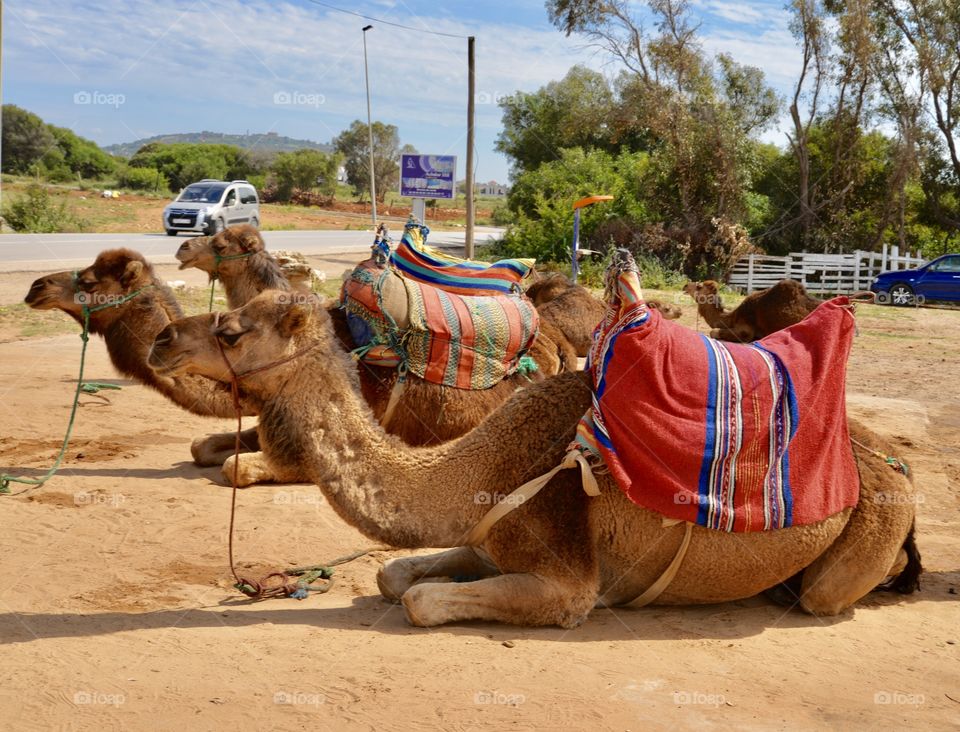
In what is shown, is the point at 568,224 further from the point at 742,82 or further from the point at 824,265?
the point at 742,82

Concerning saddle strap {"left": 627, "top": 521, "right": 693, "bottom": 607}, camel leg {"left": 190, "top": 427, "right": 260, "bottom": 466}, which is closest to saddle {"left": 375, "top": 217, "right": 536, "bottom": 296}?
camel leg {"left": 190, "top": 427, "right": 260, "bottom": 466}

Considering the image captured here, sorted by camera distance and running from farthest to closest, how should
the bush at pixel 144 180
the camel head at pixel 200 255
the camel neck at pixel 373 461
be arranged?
1. the bush at pixel 144 180
2. the camel head at pixel 200 255
3. the camel neck at pixel 373 461

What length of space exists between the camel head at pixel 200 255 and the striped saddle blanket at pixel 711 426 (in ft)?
16.3

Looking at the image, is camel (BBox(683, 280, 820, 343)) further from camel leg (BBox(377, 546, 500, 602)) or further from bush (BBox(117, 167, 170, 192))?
bush (BBox(117, 167, 170, 192))

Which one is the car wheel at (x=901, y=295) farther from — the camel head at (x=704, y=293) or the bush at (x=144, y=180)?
the bush at (x=144, y=180)

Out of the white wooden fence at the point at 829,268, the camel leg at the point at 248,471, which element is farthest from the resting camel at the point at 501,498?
the white wooden fence at the point at 829,268

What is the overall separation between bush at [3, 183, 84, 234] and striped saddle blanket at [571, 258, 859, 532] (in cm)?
3313

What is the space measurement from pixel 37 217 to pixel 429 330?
31643 millimetres

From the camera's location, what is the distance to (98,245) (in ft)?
95.2

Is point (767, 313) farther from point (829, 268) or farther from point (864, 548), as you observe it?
point (829, 268)

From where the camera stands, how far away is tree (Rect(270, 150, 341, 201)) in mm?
74375

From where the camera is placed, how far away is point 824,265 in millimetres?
32000

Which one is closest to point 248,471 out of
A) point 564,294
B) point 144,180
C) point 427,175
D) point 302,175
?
point 564,294

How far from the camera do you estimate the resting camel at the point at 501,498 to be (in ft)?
16.3
